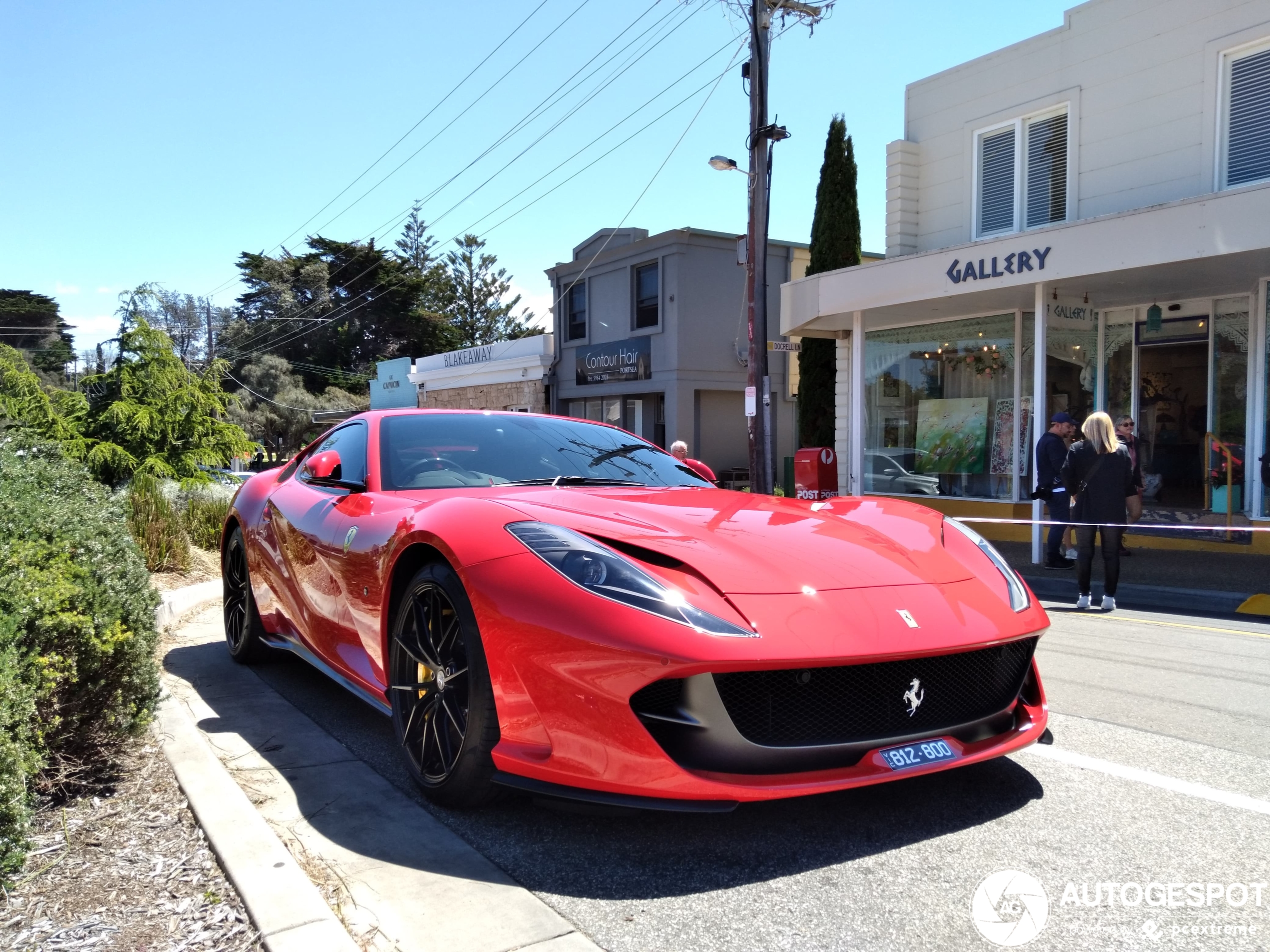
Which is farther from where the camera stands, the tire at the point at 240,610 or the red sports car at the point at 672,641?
the tire at the point at 240,610

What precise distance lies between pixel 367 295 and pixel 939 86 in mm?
46976

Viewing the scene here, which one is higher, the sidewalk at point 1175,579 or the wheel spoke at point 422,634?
the wheel spoke at point 422,634

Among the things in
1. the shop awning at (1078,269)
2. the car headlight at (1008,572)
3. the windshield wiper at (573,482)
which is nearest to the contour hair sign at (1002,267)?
the shop awning at (1078,269)

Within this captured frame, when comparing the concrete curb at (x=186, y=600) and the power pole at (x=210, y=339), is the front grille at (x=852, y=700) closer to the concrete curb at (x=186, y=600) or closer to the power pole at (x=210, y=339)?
the concrete curb at (x=186, y=600)

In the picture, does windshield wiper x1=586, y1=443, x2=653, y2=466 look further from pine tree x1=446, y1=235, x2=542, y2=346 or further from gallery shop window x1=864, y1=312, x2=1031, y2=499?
pine tree x1=446, y1=235, x2=542, y2=346

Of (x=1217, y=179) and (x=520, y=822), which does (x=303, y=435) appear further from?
(x=520, y=822)

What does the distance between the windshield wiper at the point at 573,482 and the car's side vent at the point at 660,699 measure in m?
1.48

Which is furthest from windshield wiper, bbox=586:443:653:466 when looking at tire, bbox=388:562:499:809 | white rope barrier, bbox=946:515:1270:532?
white rope barrier, bbox=946:515:1270:532

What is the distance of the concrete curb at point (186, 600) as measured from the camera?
6.64 m

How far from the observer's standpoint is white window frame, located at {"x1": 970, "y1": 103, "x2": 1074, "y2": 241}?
12.9 m

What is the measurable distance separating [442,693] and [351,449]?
1.84 metres

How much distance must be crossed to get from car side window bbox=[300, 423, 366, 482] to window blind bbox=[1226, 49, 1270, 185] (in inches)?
441

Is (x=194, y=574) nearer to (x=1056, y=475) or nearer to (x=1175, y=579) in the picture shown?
(x=1056, y=475)

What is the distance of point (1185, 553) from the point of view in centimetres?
1109
